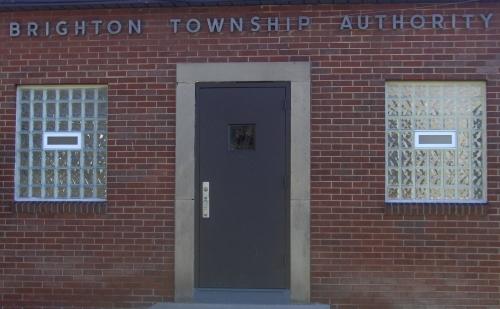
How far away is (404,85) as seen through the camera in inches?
307

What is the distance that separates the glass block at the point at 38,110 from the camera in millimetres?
8141

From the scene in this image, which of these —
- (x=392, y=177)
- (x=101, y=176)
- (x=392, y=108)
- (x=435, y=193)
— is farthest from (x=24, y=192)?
(x=435, y=193)

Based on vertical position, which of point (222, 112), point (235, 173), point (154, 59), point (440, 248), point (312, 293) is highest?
point (154, 59)

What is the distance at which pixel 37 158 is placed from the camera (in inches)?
320

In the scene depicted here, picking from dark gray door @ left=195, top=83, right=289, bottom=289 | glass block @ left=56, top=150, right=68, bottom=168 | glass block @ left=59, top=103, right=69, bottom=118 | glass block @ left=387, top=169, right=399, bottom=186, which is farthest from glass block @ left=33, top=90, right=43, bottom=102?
glass block @ left=387, top=169, right=399, bottom=186

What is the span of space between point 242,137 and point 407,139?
74.2 inches

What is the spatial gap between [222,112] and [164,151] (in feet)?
2.64

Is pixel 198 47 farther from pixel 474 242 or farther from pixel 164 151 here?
pixel 474 242

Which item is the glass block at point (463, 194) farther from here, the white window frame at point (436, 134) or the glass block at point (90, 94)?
the glass block at point (90, 94)

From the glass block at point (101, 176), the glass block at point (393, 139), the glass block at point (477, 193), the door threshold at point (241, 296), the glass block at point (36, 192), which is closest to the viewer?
the door threshold at point (241, 296)

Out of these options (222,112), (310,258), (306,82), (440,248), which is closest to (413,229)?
(440,248)

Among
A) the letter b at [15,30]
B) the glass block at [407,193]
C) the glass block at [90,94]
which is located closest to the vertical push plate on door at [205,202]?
the glass block at [90,94]

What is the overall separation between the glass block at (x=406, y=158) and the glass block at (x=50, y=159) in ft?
13.4

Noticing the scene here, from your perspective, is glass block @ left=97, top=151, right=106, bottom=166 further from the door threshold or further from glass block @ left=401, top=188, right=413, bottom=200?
glass block @ left=401, top=188, right=413, bottom=200
